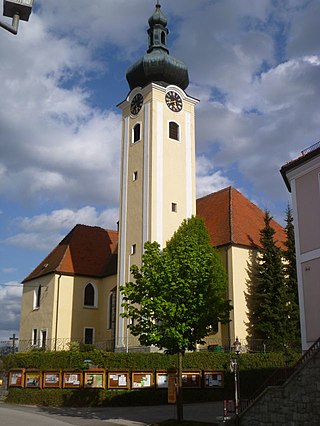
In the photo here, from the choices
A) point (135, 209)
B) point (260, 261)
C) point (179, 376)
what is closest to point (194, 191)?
point (135, 209)

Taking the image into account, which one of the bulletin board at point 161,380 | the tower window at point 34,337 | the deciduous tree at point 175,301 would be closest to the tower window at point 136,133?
the tower window at point 34,337

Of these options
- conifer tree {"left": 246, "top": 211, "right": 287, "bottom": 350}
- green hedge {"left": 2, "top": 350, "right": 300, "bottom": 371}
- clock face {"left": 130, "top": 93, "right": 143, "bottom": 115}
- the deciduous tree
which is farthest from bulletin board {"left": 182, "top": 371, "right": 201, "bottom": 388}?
clock face {"left": 130, "top": 93, "right": 143, "bottom": 115}

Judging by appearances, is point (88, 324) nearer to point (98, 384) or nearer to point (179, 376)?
point (98, 384)

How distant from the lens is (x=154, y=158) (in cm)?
3631

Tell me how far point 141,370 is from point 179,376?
7.41 m

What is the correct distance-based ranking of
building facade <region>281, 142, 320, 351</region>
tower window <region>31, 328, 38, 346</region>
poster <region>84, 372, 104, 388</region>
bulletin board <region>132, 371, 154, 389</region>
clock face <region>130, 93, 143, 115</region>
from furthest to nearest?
tower window <region>31, 328, 38, 346</region>
clock face <region>130, 93, 143, 115</region>
bulletin board <region>132, 371, 154, 389</region>
poster <region>84, 372, 104, 388</region>
building facade <region>281, 142, 320, 351</region>

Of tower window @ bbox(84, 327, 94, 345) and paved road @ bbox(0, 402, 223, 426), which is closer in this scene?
paved road @ bbox(0, 402, 223, 426)

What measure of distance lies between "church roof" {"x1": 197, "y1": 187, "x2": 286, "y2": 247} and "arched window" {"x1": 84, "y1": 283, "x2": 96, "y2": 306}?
10.8 m

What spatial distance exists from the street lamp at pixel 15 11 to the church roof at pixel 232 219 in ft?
96.6

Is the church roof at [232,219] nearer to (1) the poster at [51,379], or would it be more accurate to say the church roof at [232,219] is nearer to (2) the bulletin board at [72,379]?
(2) the bulletin board at [72,379]

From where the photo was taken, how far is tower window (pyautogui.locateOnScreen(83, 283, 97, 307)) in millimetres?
43406

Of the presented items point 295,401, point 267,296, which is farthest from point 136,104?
point 295,401

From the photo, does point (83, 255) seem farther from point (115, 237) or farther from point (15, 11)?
point (15, 11)

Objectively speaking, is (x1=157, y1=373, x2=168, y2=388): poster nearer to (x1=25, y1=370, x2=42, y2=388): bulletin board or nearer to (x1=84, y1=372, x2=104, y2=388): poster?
(x1=84, y1=372, x2=104, y2=388): poster
